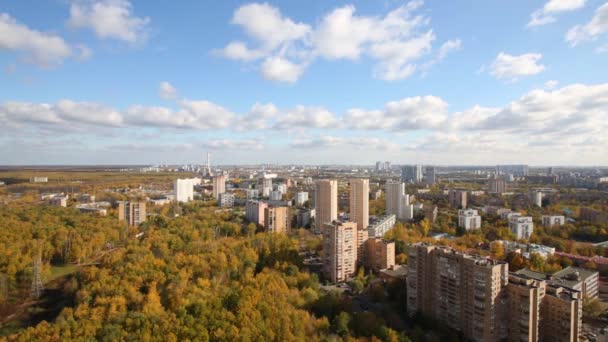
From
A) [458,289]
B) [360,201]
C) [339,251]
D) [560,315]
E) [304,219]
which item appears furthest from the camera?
[304,219]

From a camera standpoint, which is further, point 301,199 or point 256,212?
point 301,199

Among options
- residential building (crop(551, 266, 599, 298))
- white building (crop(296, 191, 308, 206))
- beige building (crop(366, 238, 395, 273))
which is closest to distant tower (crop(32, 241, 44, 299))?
beige building (crop(366, 238, 395, 273))

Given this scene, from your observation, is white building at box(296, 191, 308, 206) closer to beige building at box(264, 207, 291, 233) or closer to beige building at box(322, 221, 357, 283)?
beige building at box(264, 207, 291, 233)

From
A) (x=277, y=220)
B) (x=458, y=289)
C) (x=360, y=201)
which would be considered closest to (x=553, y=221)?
(x=360, y=201)

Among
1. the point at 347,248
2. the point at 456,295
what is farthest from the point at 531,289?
the point at 347,248

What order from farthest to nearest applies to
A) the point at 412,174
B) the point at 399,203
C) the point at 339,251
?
the point at 412,174
the point at 399,203
the point at 339,251

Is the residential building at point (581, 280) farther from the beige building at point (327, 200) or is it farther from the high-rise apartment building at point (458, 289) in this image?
the beige building at point (327, 200)

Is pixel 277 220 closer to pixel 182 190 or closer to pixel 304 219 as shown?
pixel 304 219
